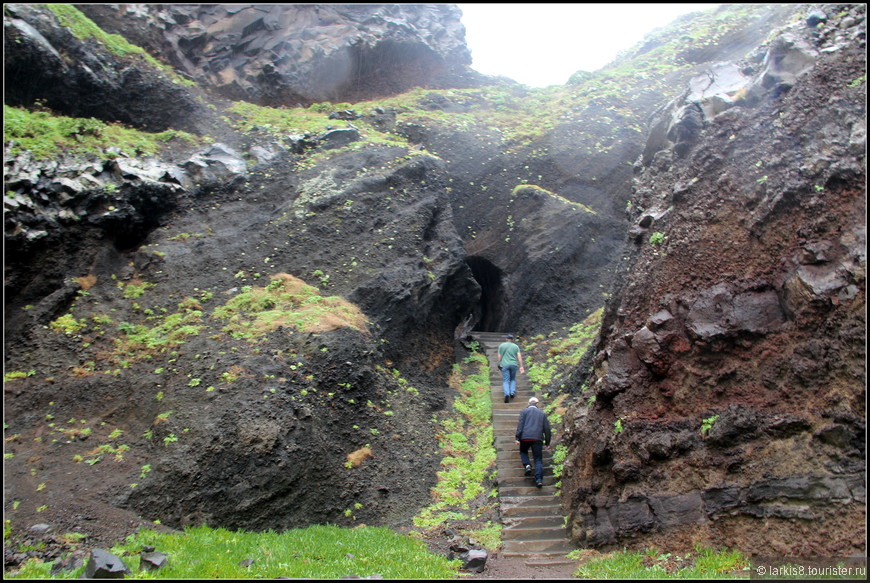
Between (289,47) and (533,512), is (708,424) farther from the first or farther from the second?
(289,47)

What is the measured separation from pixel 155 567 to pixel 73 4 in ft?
86.3

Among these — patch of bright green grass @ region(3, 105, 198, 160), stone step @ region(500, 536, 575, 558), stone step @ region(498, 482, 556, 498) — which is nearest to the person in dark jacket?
stone step @ region(498, 482, 556, 498)

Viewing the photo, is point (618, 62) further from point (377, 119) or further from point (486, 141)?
point (377, 119)

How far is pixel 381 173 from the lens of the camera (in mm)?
21141

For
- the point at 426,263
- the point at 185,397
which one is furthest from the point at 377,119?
the point at 185,397

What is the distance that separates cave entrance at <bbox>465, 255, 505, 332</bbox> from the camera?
2384 cm

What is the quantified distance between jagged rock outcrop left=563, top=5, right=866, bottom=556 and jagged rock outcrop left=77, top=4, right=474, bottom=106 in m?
22.1

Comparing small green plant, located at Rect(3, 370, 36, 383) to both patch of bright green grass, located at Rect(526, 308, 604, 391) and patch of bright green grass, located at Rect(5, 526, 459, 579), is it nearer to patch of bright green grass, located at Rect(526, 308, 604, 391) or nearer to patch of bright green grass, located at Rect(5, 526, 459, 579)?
patch of bright green grass, located at Rect(5, 526, 459, 579)

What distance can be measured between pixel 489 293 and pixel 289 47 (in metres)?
17.1

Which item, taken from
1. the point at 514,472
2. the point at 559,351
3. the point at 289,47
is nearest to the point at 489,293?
the point at 559,351

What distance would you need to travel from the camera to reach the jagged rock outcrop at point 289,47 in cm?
2728

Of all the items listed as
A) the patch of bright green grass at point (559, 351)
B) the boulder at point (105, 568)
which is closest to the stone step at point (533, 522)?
the patch of bright green grass at point (559, 351)

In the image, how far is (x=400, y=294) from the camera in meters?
17.4

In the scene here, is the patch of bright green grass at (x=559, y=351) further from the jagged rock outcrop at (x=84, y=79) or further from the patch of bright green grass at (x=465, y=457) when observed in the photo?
the jagged rock outcrop at (x=84, y=79)
